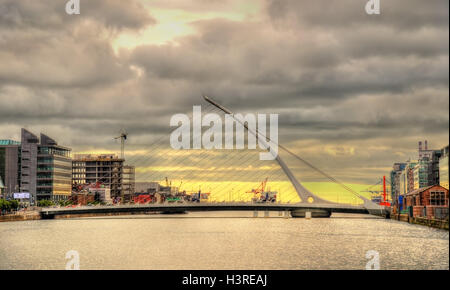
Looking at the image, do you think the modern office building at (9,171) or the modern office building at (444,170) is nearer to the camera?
the modern office building at (444,170)

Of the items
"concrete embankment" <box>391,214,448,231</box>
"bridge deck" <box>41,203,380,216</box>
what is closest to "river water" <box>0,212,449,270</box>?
"concrete embankment" <box>391,214,448,231</box>

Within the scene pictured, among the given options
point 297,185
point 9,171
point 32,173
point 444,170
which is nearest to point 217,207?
point 297,185

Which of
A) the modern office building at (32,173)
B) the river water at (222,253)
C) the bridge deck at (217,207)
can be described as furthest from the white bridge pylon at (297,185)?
the modern office building at (32,173)

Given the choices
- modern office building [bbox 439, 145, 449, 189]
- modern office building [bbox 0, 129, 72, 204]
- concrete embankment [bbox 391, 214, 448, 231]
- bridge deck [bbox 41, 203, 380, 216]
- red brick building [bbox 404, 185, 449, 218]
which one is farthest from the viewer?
modern office building [bbox 0, 129, 72, 204]

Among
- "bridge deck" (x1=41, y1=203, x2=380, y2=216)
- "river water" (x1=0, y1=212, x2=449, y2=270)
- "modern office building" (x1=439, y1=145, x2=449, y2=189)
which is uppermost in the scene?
"modern office building" (x1=439, y1=145, x2=449, y2=189)

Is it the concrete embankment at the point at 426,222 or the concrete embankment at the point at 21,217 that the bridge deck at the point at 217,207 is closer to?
the concrete embankment at the point at 21,217

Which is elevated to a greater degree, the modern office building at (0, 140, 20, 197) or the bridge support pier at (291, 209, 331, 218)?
the modern office building at (0, 140, 20, 197)

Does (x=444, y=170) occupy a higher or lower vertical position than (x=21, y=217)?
higher

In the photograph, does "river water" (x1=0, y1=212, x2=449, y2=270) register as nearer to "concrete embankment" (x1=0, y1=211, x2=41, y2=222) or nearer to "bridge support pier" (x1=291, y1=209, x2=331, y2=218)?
"concrete embankment" (x1=0, y1=211, x2=41, y2=222)

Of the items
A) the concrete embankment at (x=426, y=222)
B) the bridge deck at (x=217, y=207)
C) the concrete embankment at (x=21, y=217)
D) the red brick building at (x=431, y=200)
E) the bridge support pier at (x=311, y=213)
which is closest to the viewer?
the concrete embankment at (x=426, y=222)

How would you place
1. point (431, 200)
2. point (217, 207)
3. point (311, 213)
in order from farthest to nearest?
point (311, 213) < point (217, 207) < point (431, 200)

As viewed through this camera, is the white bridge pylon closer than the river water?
No

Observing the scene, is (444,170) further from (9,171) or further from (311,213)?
(9,171)
